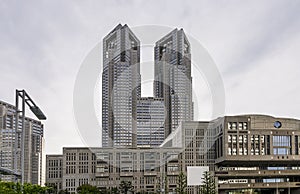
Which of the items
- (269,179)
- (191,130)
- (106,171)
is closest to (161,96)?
(191,130)

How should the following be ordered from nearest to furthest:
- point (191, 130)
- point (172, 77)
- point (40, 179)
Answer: point (191, 130)
point (172, 77)
point (40, 179)

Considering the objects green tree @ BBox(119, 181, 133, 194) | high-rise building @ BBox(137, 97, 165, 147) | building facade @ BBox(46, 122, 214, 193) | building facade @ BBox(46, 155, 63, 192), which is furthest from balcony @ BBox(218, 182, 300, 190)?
building facade @ BBox(46, 155, 63, 192)

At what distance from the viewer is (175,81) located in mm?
78875

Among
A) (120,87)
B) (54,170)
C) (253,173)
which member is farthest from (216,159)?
(54,170)

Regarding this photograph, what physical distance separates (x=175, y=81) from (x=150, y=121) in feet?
27.1

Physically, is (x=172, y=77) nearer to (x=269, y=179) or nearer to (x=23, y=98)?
(x=269, y=179)

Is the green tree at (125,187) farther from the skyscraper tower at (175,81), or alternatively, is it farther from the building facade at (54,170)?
the skyscraper tower at (175,81)

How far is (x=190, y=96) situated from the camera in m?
76.0

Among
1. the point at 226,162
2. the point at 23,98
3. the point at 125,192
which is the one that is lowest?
the point at 125,192

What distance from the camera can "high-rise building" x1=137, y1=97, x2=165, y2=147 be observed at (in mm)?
77500

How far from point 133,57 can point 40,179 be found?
35.3m

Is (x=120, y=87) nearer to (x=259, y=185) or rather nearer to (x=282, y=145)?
(x=259, y=185)

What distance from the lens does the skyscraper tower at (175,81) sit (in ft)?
258

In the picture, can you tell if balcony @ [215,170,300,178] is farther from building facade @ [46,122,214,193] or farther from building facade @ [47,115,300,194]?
building facade @ [46,122,214,193]
